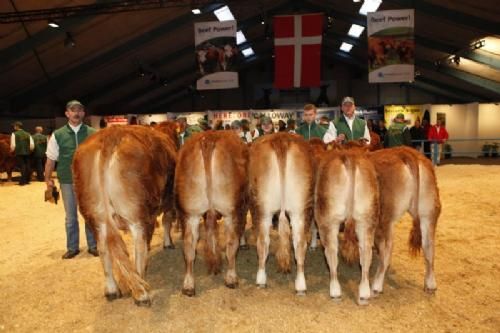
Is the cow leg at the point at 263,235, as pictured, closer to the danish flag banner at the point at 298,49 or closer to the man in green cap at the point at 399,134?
the man in green cap at the point at 399,134

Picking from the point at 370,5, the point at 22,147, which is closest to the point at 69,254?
the point at 22,147

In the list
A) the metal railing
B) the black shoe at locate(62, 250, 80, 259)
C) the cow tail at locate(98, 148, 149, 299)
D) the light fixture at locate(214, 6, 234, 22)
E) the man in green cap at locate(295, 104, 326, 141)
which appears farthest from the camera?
the light fixture at locate(214, 6, 234, 22)

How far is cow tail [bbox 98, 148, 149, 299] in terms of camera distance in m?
3.70

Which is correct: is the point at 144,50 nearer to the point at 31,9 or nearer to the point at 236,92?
the point at 31,9

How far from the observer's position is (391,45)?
11.7 meters

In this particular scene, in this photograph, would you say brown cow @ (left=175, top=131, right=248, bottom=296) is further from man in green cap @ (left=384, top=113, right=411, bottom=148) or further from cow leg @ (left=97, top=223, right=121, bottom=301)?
man in green cap @ (left=384, top=113, right=411, bottom=148)

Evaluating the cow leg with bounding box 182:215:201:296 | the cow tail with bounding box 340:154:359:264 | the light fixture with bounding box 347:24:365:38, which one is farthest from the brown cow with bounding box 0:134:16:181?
the light fixture with bounding box 347:24:365:38

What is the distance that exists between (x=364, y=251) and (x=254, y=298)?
131cm

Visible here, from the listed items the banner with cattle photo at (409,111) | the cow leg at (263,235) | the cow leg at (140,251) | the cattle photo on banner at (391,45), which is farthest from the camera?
the banner with cattle photo at (409,111)

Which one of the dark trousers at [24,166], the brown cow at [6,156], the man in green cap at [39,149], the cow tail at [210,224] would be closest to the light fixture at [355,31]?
the man in green cap at [39,149]

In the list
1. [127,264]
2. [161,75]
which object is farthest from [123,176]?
[161,75]

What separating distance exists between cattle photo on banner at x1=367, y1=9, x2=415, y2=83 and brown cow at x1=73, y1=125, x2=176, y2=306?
10.0 m

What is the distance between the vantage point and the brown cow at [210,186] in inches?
157

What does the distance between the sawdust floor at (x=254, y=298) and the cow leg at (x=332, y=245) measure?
0.42 feet
